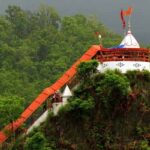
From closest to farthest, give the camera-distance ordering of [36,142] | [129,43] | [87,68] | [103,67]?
[36,142] < [87,68] < [103,67] < [129,43]

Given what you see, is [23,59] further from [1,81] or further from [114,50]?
[114,50]

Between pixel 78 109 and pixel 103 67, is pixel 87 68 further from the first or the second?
pixel 78 109

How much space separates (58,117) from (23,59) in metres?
19.0

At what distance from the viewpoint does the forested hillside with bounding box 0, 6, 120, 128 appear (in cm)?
3578

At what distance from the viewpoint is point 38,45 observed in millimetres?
42688

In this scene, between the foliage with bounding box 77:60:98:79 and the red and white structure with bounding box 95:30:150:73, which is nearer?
the foliage with bounding box 77:60:98:79

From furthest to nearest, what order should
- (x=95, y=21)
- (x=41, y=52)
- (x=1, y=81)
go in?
(x=95, y=21) → (x=41, y=52) → (x=1, y=81)

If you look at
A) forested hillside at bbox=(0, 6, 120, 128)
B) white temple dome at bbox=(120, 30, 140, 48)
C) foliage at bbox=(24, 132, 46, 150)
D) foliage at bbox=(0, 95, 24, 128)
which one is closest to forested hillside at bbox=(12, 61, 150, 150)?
foliage at bbox=(24, 132, 46, 150)

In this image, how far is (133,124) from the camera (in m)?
20.8

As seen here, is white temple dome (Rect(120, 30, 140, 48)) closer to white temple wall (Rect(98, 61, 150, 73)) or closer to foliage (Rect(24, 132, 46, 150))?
white temple wall (Rect(98, 61, 150, 73))

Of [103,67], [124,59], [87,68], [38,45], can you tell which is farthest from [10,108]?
[38,45]

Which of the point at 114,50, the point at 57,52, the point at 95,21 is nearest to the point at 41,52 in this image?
the point at 57,52

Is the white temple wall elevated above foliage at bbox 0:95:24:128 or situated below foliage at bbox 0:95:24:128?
above

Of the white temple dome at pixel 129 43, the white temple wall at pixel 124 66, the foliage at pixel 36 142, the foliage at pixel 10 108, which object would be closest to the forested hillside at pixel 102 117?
the foliage at pixel 36 142
